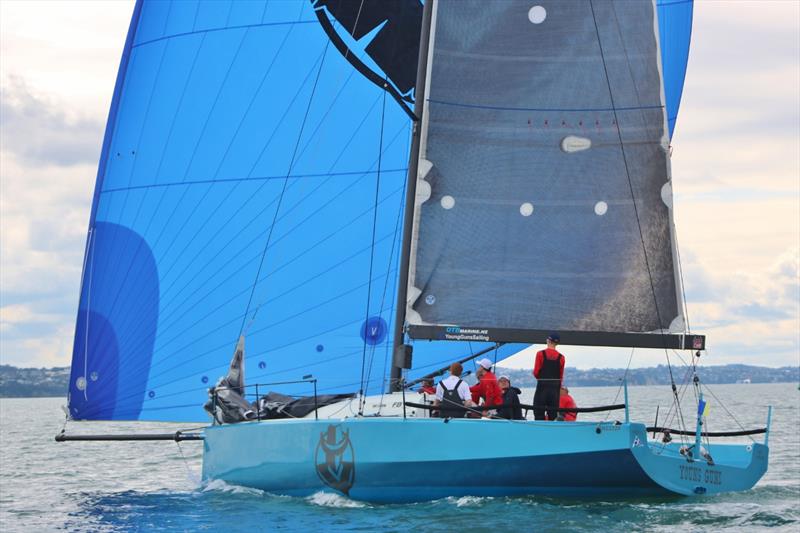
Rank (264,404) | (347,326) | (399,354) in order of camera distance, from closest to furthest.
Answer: (399,354)
(264,404)
(347,326)

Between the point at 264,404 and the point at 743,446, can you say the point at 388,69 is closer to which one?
the point at 264,404

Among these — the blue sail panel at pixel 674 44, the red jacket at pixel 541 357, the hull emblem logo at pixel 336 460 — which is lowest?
the hull emblem logo at pixel 336 460

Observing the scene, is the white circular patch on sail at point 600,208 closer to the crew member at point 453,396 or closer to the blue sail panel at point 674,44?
the crew member at point 453,396

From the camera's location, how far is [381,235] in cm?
1520

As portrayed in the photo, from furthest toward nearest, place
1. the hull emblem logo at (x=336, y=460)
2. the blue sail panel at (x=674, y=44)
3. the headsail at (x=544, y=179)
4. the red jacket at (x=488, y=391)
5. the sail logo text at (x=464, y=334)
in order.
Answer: the blue sail panel at (x=674, y=44) < the headsail at (x=544, y=179) < the sail logo text at (x=464, y=334) < the red jacket at (x=488, y=391) < the hull emblem logo at (x=336, y=460)

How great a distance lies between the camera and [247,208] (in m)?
14.9

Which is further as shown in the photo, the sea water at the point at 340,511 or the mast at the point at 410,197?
the mast at the point at 410,197

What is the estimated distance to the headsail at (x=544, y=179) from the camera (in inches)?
477

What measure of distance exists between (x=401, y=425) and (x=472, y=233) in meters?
2.19

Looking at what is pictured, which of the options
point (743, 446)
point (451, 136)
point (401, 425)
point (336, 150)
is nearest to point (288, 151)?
point (336, 150)

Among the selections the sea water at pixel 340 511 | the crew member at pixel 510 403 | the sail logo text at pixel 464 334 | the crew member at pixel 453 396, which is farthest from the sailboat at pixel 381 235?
the crew member at pixel 510 403

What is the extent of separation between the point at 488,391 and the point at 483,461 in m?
1.14

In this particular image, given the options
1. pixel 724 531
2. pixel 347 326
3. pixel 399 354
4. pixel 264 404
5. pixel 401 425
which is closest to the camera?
pixel 724 531

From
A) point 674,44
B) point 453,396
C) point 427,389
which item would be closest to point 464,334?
point 453,396
